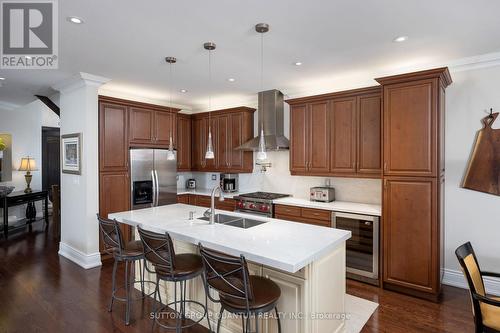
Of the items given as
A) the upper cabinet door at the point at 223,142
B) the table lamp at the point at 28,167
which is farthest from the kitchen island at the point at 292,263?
the table lamp at the point at 28,167

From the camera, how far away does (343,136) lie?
3.88 meters

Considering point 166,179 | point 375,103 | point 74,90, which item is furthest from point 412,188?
point 74,90

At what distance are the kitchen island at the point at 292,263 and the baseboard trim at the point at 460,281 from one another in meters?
1.91

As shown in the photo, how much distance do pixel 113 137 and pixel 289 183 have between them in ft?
9.68

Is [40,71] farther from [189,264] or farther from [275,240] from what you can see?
[275,240]

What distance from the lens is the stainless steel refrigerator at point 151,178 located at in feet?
14.9

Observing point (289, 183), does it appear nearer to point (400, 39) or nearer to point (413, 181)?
point (413, 181)

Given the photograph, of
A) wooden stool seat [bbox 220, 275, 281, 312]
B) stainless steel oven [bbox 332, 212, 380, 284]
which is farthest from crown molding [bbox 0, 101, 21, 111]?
stainless steel oven [bbox 332, 212, 380, 284]

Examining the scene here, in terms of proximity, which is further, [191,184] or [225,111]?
[191,184]

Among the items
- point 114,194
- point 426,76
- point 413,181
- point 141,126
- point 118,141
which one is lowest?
point 114,194

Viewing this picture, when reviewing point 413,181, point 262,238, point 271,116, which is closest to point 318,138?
point 271,116

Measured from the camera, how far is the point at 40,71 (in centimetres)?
367

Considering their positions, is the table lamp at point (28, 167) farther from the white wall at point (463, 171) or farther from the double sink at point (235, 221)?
the white wall at point (463, 171)

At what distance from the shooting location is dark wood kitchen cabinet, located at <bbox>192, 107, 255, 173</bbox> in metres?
5.15
